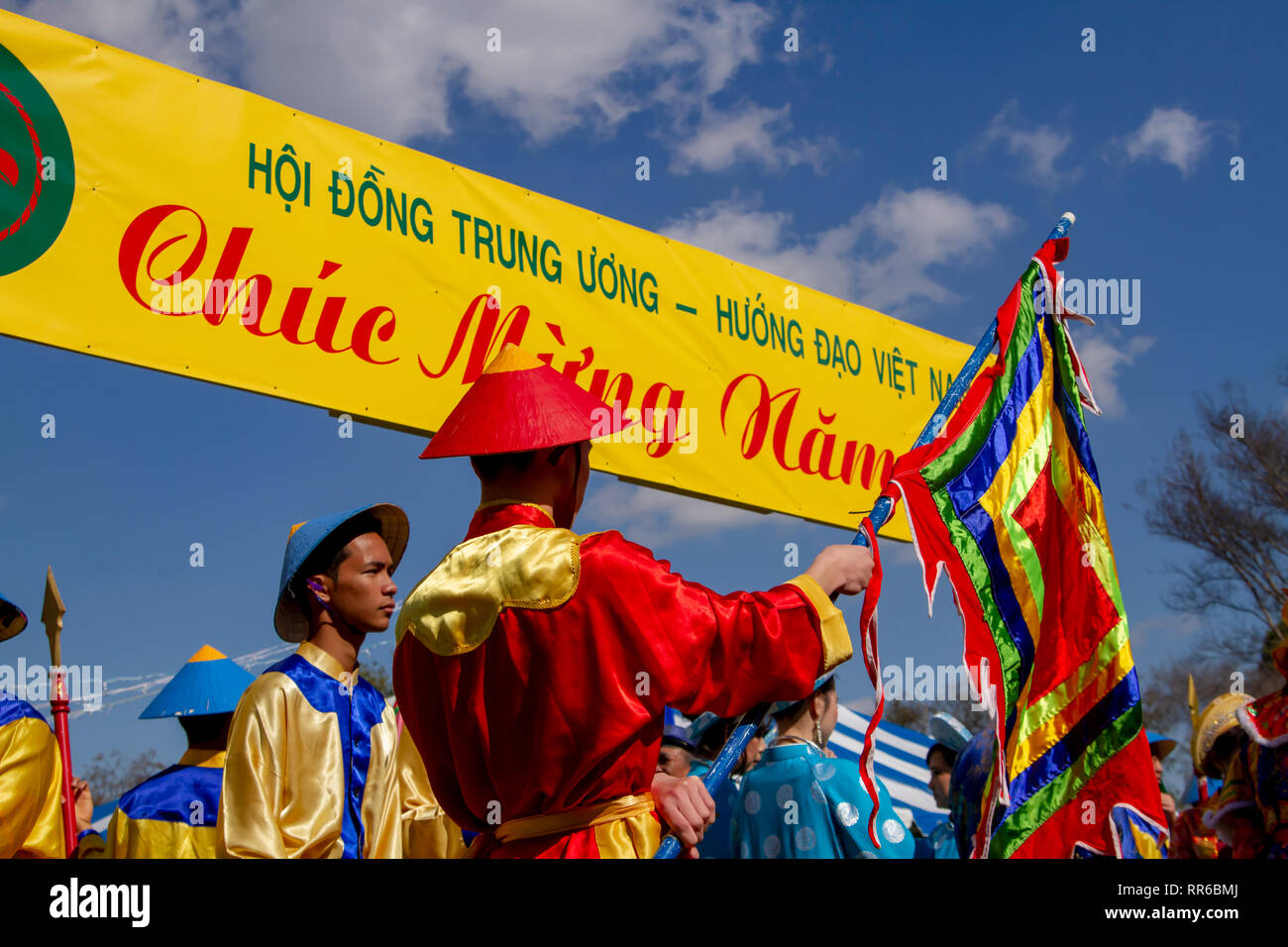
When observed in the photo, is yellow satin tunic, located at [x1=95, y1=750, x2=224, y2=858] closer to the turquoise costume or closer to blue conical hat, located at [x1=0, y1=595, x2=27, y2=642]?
blue conical hat, located at [x1=0, y1=595, x2=27, y2=642]

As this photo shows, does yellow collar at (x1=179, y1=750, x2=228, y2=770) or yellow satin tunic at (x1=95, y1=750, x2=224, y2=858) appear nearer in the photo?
yellow satin tunic at (x1=95, y1=750, x2=224, y2=858)

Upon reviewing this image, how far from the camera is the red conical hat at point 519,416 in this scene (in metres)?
2.34

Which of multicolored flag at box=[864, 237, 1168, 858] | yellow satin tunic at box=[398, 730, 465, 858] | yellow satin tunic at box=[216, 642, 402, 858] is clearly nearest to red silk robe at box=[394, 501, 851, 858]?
multicolored flag at box=[864, 237, 1168, 858]

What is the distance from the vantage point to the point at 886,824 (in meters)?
4.63

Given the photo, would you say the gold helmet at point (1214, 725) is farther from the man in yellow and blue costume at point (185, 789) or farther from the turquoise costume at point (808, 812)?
the man in yellow and blue costume at point (185, 789)

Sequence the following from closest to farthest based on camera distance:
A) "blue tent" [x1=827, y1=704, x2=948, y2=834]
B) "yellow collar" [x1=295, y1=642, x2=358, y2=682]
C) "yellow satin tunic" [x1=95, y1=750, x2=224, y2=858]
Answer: "yellow collar" [x1=295, y1=642, x2=358, y2=682]
"yellow satin tunic" [x1=95, y1=750, x2=224, y2=858]
"blue tent" [x1=827, y1=704, x2=948, y2=834]

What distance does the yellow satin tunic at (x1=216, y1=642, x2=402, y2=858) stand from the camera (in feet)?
10.5

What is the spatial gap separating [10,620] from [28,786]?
2.17 ft

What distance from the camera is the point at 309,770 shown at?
3.39 m

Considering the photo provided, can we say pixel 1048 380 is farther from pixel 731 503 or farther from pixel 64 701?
pixel 64 701

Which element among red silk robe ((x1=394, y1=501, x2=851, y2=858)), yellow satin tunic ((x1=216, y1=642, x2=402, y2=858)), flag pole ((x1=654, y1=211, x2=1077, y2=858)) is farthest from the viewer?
yellow satin tunic ((x1=216, y1=642, x2=402, y2=858))

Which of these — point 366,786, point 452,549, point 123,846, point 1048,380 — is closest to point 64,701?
point 123,846
